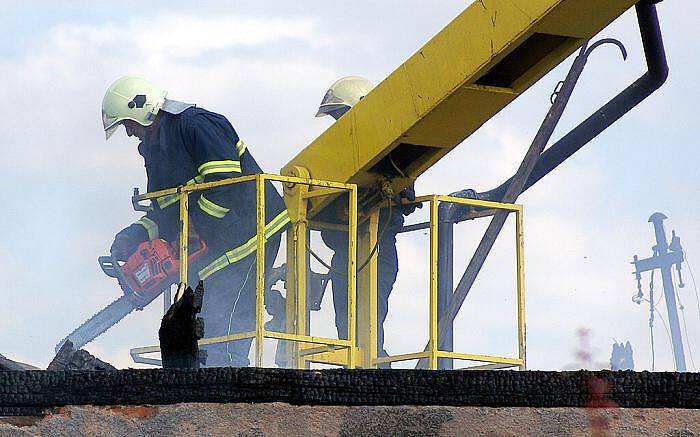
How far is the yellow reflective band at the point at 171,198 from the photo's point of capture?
895 centimetres

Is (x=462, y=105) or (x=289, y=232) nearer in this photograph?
(x=462, y=105)

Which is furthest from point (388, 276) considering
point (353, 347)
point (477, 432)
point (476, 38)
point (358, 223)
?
point (477, 432)

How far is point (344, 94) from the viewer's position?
1034 cm

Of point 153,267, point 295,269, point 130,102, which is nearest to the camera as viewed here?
point 295,269

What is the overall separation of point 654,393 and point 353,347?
186 inches

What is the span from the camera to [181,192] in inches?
346

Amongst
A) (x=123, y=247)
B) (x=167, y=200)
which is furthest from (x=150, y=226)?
(x=123, y=247)

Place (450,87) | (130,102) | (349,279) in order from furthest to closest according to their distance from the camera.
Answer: (130,102)
(349,279)
(450,87)

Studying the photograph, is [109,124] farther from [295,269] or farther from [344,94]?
[295,269]

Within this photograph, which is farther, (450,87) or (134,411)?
(450,87)

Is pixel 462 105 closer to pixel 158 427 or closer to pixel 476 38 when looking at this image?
pixel 476 38

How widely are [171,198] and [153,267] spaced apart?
45 centimetres

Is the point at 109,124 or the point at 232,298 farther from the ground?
the point at 109,124

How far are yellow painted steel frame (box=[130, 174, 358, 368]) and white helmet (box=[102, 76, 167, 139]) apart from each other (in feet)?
3.49
